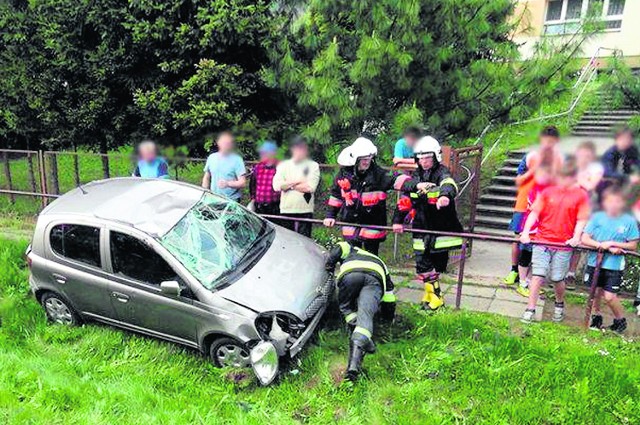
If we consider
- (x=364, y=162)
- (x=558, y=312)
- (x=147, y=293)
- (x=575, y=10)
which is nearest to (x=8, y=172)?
(x=147, y=293)

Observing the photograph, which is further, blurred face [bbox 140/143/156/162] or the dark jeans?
blurred face [bbox 140/143/156/162]

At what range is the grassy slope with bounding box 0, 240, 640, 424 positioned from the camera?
146 inches

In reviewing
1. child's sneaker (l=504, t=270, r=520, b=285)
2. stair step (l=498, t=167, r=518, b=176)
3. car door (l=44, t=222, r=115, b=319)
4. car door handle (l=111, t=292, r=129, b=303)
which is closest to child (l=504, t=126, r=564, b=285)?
child's sneaker (l=504, t=270, r=520, b=285)

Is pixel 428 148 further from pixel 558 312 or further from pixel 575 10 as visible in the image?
pixel 575 10

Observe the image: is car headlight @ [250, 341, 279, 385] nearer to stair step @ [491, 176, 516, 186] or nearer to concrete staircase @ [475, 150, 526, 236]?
concrete staircase @ [475, 150, 526, 236]

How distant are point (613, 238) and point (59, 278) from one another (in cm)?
552

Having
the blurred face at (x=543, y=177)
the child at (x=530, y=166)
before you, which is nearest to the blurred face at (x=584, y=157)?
the child at (x=530, y=166)

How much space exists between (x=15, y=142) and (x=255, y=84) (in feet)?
23.6

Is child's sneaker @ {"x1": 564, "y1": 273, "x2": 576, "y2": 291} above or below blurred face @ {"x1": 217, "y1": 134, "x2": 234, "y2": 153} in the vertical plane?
below

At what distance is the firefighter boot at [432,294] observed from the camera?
16.6ft

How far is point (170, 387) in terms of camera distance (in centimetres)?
438

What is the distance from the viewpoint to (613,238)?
4465mm

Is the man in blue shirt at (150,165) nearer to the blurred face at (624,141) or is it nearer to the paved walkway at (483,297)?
the paved walkway at (483,297)

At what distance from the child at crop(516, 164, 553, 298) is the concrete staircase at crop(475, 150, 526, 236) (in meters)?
2.43
